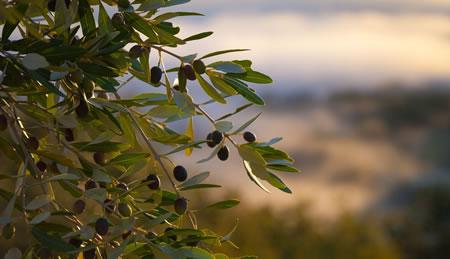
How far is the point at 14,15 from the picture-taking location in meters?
0.57

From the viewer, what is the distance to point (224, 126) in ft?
2.52

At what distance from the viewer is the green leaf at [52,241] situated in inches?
24.4

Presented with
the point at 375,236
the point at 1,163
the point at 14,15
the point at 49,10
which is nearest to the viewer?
the point at 14,15

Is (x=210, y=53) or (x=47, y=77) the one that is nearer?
(x=47, y=77)

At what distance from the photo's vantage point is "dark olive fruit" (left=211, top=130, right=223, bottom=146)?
29.8 inches

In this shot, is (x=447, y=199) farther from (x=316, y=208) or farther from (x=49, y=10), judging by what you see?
(x=49, y=10)

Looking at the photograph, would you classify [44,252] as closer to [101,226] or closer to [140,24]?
[101,226]

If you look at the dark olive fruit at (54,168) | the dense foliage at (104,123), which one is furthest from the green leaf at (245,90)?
the dark olive fruit at (54,168)

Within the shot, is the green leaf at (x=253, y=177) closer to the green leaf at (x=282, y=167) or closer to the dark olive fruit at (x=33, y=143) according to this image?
the green leaf at (x=282, y=167)

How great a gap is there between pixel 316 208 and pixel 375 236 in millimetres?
461

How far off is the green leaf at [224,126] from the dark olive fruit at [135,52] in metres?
0.14

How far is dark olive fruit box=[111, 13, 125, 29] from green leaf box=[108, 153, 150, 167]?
15cm

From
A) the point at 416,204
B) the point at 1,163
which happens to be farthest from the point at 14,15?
the point at 416,204

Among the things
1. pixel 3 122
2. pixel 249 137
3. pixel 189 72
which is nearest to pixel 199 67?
pixel 189 72
